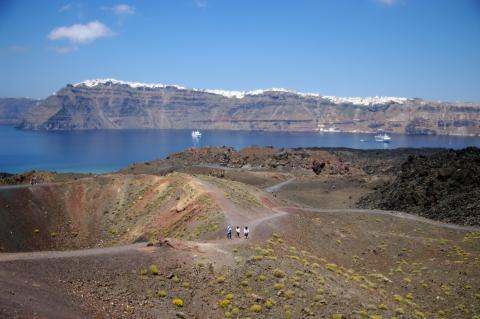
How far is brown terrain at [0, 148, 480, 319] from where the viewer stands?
24484 millimetres

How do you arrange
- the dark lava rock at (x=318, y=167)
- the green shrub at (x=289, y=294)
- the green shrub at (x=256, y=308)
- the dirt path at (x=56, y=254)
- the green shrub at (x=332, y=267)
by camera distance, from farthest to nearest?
the dark lava rock at (x=318, y=167) → the green shrub at (x=332, y=267) → the green shrub at (x=289, y=294) → the dirt path at (x=56, y=254) → the green shrub at (x=256, y=308)

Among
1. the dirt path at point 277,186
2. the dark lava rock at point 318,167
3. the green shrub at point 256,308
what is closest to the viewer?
the green shrub at point 256,308

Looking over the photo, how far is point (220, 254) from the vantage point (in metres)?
31.2

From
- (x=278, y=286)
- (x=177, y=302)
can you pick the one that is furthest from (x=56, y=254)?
(x=278, y=286)

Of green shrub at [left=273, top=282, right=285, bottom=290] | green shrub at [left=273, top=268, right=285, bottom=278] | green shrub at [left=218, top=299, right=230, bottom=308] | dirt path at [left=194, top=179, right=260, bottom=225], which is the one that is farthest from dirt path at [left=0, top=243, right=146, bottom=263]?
dirt path at [left=194, top=179, right=260, bottom=225]

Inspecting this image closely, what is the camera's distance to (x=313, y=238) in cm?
4394

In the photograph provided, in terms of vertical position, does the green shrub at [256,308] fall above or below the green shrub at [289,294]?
below

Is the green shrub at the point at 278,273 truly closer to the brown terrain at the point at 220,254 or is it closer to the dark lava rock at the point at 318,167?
the brown terrain at the point at 220,254

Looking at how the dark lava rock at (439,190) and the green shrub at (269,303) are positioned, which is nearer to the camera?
the green shrub at (269,303)

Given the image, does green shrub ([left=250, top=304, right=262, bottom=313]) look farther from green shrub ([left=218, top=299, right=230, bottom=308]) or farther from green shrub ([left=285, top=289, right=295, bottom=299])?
green shrub ([left=285, top=289, right=295, bottom=299])

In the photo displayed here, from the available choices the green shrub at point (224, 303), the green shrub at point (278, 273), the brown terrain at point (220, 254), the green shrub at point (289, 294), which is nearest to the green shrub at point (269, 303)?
the brown terrain at point (220, 254)

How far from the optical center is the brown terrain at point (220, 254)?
24484 mm

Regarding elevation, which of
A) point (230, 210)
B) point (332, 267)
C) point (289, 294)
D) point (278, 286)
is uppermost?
point (230, 210)

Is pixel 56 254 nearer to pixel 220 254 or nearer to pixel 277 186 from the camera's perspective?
pixel 220 254
